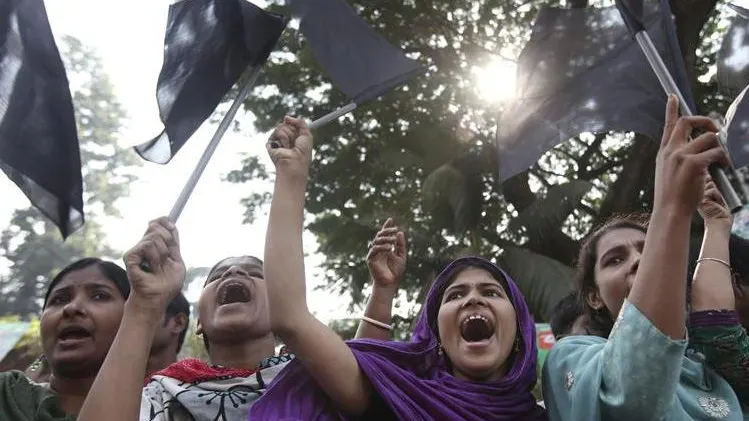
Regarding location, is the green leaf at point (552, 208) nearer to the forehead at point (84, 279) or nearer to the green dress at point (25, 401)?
the forehead at point (84, 279)

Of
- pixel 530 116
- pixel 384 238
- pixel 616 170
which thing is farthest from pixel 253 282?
pixel 616 170

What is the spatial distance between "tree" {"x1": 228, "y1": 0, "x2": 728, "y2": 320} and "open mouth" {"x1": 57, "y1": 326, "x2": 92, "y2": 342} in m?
5.97

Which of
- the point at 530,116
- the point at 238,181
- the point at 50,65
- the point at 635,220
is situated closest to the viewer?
the point at 635,220

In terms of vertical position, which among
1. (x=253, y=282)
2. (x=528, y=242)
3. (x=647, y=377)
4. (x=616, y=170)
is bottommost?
(x=647, y=377)

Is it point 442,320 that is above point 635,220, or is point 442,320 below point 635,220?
below

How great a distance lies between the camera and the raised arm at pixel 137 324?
1730 millimetres

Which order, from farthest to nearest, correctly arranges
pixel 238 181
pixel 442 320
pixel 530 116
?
pixel 238 181 < pixel 530 116 < pixel 442 320

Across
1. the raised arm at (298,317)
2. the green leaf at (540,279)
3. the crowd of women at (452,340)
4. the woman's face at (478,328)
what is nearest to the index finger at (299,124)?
the crowd of women at (452,340)

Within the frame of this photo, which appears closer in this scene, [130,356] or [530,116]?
[130,356]

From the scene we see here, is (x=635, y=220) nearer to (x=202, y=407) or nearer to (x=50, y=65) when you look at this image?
(x=202, y=407)

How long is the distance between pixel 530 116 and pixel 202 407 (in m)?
1.72

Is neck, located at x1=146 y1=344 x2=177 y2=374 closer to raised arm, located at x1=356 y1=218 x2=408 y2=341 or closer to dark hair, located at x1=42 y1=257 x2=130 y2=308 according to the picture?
dark hair, located at x1=42 y1=257 x2=130 y2=308

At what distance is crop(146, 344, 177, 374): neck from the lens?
9.35 ft

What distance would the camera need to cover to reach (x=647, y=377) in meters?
1.50
